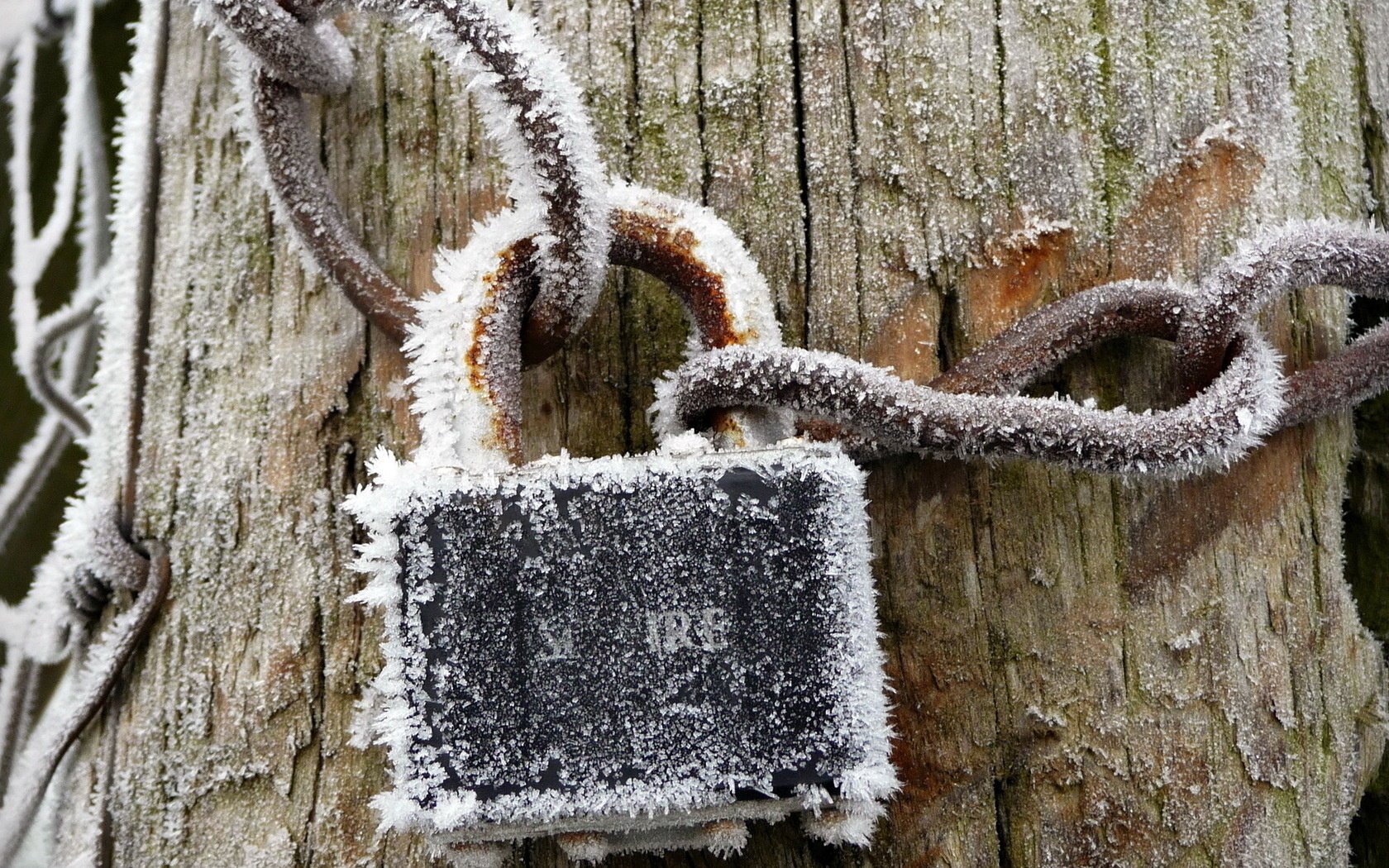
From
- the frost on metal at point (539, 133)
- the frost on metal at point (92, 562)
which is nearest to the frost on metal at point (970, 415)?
the frost on metal at point (539, 133)

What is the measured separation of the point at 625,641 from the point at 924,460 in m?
0.36

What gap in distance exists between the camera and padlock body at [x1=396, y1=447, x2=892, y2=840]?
2.47ft

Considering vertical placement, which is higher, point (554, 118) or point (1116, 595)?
point (554, 118)

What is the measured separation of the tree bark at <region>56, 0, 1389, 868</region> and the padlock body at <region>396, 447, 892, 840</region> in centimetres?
19

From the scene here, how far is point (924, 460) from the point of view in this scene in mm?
941

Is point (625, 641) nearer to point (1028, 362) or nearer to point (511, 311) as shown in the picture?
point (511, 311)

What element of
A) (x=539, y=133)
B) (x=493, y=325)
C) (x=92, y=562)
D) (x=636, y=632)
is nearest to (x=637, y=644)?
(x=636, y=632)

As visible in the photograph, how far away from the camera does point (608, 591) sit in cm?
77

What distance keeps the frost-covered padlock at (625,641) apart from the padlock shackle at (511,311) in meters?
0.07

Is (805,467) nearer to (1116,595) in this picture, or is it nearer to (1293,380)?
(1116,595)

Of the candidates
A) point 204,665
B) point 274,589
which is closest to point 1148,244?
point 274,589

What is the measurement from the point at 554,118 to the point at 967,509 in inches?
20.8

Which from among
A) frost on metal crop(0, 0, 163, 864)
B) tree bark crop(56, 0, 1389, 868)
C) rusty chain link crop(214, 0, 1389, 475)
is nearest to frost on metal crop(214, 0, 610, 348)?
rusty chain link crop(214, 0, 1389, 475)

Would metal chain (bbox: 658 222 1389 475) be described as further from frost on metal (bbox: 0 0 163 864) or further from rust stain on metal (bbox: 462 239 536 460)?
frost on metal (bbox: 0 0 163 864)
